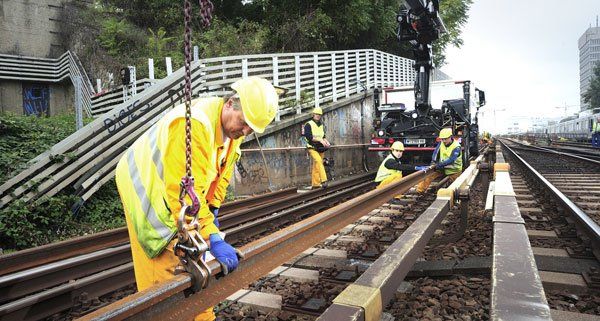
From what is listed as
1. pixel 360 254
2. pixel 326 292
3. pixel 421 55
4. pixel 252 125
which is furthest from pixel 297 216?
pixel 421 55

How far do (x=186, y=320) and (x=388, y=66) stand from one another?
66.1ft

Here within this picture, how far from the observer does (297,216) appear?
648 cm

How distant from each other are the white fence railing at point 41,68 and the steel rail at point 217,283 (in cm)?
1544

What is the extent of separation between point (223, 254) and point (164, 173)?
0.48 m

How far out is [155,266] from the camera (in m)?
2.08

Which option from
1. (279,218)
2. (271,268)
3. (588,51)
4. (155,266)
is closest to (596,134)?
(279,218)

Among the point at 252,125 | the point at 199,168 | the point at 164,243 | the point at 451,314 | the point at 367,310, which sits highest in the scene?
the point at 252,125

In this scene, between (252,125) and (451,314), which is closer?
(252,125)

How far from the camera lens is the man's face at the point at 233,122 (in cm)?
208

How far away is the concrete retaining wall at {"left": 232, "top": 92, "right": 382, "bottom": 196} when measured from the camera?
9.84 m

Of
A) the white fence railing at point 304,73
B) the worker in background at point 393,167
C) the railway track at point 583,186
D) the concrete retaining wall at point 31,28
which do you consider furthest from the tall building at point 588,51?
the worker in background at point 393,167

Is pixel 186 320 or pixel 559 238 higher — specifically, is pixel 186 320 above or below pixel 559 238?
above

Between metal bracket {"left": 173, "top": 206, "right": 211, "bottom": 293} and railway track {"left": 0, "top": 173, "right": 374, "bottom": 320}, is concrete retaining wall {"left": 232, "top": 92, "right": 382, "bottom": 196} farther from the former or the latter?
metal bracket {"left": 173, "top": 206, "right": 211, "bottom": 293}

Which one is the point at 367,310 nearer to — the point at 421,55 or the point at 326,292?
the point at 326,292
